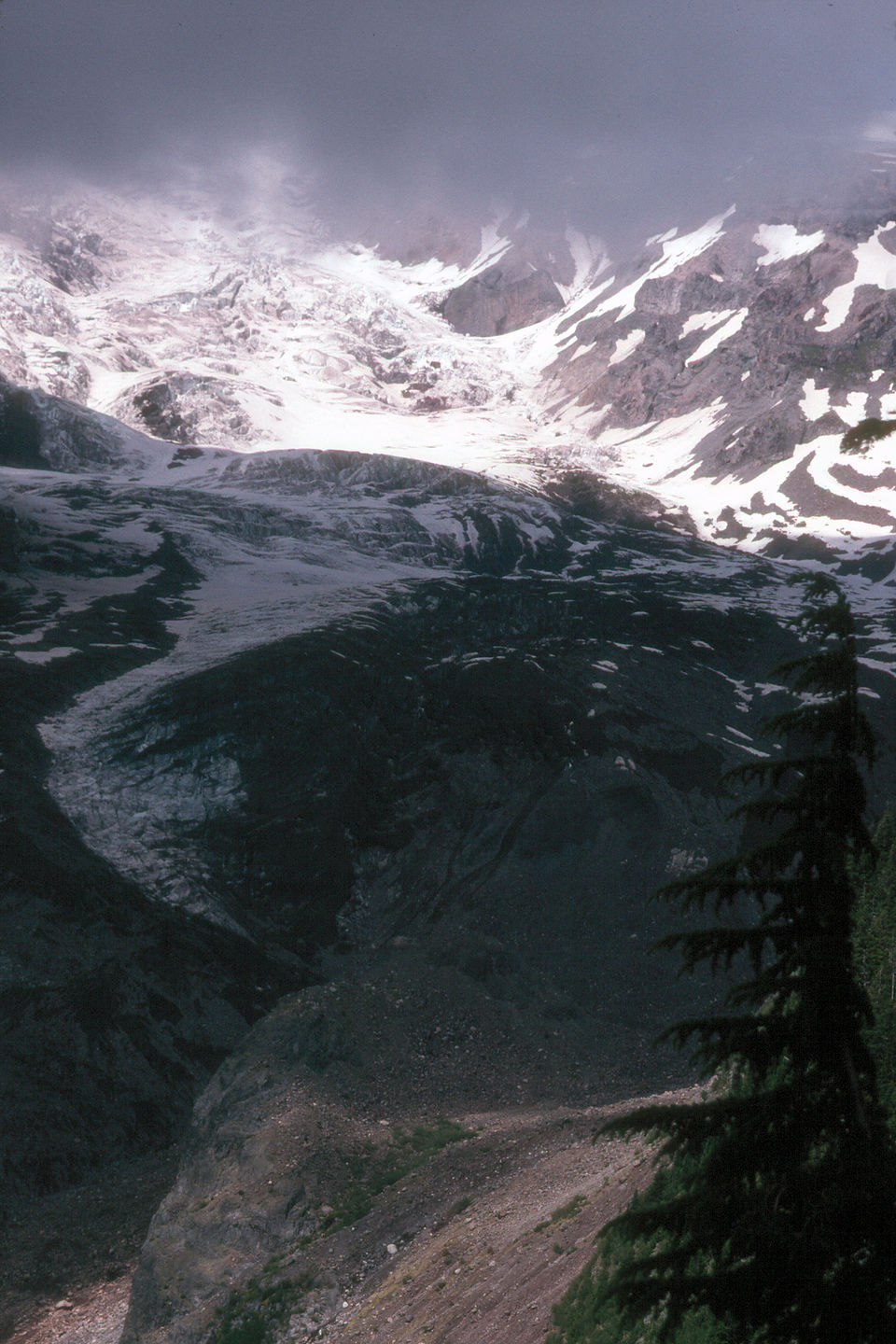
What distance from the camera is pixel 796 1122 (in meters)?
5.08

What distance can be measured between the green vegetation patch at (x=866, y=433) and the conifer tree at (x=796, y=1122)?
1.56 meters

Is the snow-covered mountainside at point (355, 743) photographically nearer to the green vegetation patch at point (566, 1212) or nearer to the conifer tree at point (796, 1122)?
the conifer tree at point (796, 1122)

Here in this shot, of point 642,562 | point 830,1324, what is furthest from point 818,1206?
point 642,562

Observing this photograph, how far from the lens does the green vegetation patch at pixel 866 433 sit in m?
6.35

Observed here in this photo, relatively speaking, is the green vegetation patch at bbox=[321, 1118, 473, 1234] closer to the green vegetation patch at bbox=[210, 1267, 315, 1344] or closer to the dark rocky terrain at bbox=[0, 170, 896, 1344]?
the dark rocky terrain at bbox=[0, 170, 896, 1344]

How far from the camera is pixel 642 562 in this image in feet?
523

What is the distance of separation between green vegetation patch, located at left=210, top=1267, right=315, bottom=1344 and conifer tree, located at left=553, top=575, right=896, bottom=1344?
82.3 feet

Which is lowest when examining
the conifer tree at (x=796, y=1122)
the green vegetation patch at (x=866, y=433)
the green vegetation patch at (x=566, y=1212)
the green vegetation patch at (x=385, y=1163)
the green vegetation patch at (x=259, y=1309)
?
the green vegetation patch at (x=259, y=1309)

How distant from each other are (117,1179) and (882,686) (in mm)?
93903

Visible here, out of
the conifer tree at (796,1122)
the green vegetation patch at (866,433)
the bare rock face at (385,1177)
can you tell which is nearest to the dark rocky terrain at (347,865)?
the bare rock face at (385,1177)

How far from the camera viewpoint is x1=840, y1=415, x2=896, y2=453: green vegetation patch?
20.8 feet

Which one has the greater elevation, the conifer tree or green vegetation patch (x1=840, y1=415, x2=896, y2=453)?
green vegetation patch (x1=840, y1=415, x2=896, y2=453)

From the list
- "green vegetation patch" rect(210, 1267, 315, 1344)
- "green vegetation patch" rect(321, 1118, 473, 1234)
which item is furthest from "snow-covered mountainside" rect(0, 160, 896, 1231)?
"green vegetation patch" rect(210, 1267, 315, 1344)

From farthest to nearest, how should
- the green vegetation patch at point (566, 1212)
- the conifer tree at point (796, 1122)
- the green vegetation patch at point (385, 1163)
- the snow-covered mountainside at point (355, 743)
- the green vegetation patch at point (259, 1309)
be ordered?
the snow-covered mountainside at point (355, 743)
the green vegetation patch at point (385, 1163)
the green vegetation patch at point (259, 1309)
the green vegetation patch at point (566, 1212)
the conifer tree at point (796, 1122)
